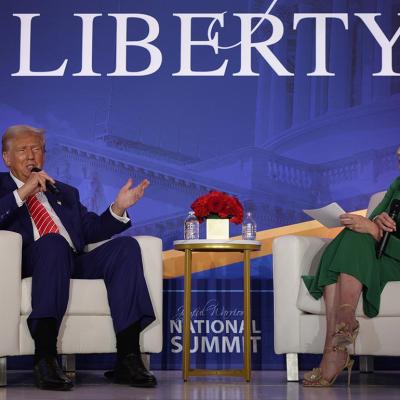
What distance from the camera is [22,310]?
3295 millimetres

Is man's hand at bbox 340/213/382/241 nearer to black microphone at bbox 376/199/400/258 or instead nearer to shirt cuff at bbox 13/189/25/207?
black microphone at bbox 376/199/400/258

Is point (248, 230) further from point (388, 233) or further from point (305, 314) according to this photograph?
point (388, 233)

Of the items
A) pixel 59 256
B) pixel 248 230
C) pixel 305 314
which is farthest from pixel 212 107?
pixel 59 256

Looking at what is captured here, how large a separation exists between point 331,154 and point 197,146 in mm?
730

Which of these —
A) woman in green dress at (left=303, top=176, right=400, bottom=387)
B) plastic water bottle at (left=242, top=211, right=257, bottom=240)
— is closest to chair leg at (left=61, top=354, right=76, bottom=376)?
plastic water bottle at (left=242, top=211, right=257, bottom=240)

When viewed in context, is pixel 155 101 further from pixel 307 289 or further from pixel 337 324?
pixel 337 324

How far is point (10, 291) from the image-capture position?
3.24 meters

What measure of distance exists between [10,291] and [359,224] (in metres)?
1.39

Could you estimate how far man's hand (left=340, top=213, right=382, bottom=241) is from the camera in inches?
130

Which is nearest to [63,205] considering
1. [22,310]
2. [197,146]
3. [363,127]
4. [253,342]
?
[22,310]

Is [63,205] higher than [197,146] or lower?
lower

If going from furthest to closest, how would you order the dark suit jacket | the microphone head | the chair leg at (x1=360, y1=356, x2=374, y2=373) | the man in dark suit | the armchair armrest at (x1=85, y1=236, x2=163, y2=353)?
the chair leg at (x1=360, y1=356, x2=374, y2=373) < the dark suit jacket < the armchair armrest at (x1=85, y1=236, x2=163, y2=353) < the microphone head < the man in dark suit

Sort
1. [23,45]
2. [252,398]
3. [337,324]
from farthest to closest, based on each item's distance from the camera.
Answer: [23,45], [337,324], [252,398]

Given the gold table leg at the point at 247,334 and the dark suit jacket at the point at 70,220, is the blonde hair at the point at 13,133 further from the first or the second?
the gold table leg at the point at 247,334
